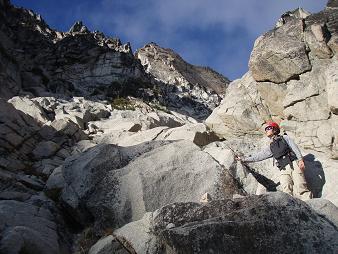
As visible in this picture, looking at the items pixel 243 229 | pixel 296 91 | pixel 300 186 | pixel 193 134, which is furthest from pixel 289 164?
pixel 193 134

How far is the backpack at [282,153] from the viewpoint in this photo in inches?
506

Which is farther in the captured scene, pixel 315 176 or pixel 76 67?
pixel 76 67

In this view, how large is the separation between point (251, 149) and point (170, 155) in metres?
4.20

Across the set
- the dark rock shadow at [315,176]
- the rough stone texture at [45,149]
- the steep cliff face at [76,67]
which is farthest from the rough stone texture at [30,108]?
the dark rock shadow at [315,176]

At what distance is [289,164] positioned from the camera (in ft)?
42.1

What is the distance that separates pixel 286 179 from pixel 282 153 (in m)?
0.78

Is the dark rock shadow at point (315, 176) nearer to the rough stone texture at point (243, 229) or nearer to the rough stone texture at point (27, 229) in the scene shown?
A: the rough stone texture at point (243, 229)

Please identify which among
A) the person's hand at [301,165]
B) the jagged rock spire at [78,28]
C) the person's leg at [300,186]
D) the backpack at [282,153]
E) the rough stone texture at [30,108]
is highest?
the jagged rock spire at [78,28]

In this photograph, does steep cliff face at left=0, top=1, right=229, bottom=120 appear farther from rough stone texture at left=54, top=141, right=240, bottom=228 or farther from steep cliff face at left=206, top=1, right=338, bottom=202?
rough stone texture at left=54, top=141, right=240, bottom=228

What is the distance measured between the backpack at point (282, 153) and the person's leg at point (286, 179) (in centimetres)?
15

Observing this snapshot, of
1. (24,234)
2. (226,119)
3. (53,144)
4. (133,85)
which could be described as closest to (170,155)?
(24,234)

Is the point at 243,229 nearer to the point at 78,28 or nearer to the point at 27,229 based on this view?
the point at 27,229

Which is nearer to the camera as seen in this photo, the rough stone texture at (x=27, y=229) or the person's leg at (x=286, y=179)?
the rough stone texture at (x=27, y=229)

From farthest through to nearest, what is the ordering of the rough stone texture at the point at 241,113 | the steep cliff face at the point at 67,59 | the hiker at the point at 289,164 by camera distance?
the steep cliff face at the point at 67,59
the rough stone texture at the point at 241,113
the hiker at the point at 289,164
